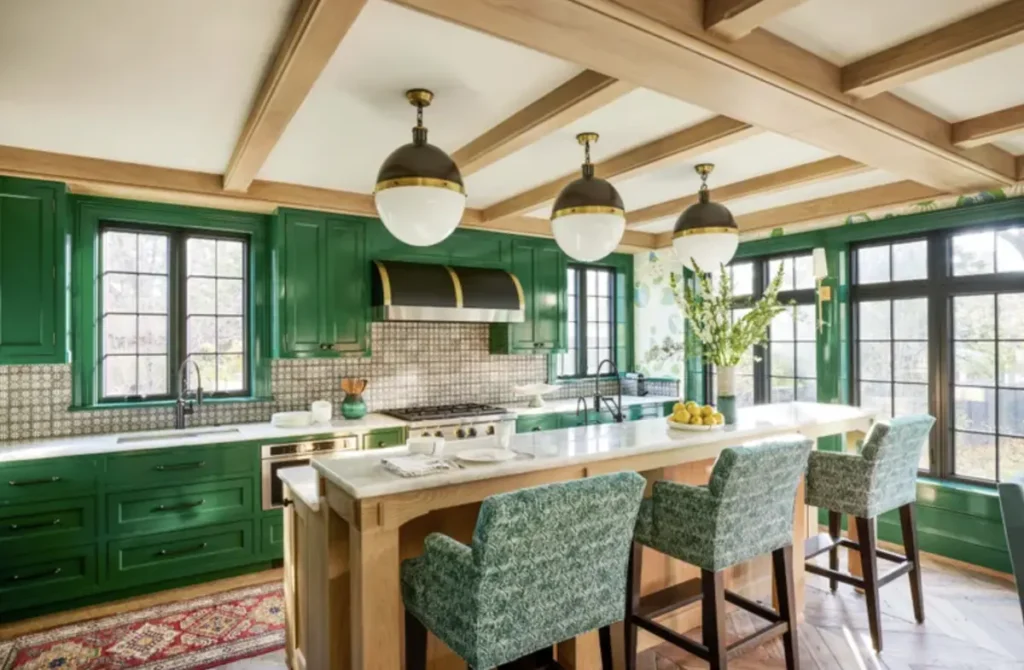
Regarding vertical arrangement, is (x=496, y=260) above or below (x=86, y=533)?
above

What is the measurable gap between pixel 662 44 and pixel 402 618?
2.10m

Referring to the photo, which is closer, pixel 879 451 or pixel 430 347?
pixel 879 451

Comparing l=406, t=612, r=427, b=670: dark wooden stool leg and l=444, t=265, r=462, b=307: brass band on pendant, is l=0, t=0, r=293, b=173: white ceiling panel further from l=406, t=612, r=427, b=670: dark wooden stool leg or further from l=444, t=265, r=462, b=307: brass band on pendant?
l=406, t=612, r=427, b=670: dark wooden stool leg

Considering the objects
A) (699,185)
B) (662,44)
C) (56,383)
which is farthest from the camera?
(699,185)

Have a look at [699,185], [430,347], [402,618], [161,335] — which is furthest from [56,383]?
[699,185]

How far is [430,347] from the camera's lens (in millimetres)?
4898

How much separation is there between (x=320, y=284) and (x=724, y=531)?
317cm

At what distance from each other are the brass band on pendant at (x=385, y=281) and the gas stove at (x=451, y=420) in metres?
0.87

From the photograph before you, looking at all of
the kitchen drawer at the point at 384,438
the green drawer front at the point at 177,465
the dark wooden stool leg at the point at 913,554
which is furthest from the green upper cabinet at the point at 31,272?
the dark wooden stool leg at the point at 913,554

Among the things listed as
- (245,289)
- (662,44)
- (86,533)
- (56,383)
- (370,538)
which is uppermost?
(662,44)

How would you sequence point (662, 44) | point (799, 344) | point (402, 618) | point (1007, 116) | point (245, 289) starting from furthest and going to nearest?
point (799, 344) < point (245, 289) < point (1007, 116) < point (402, 618) < point (662, 44)

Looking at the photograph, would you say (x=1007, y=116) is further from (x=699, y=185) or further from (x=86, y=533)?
(x=86, y=533)

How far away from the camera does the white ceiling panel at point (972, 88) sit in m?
2.14

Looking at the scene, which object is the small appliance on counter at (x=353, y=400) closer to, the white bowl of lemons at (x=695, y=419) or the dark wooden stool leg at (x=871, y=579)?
the white bowl of lemons at (x=695, y=419)
